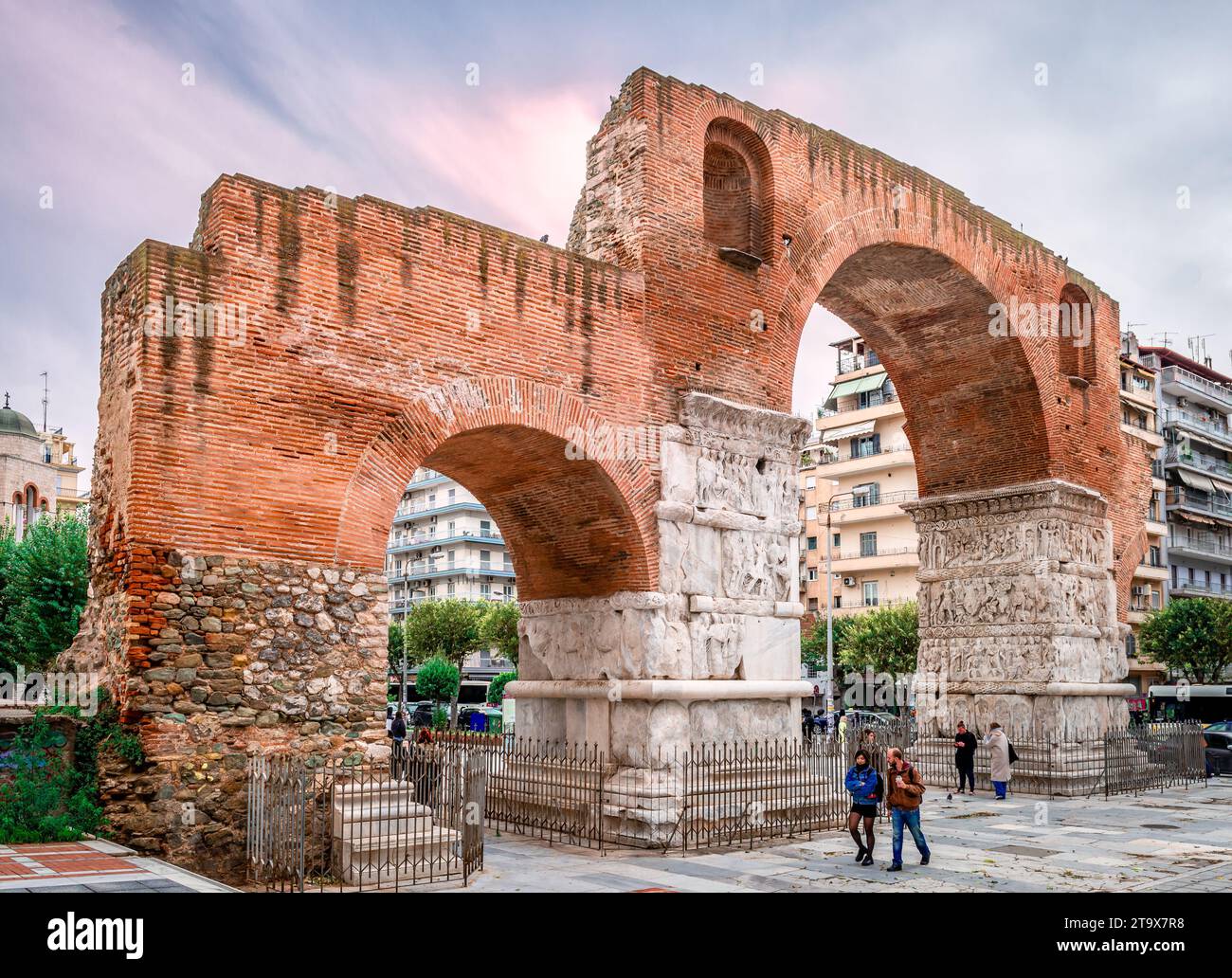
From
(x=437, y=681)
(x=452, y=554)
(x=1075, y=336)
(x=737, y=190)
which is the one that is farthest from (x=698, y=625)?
(x=452, y=554)

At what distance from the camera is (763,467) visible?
44.0 ft

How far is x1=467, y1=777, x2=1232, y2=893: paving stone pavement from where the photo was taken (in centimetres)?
952

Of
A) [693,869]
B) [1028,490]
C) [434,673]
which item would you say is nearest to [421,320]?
[693,869]

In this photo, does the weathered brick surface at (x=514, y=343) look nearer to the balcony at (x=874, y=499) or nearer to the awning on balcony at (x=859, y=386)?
the balcony at (x=874, y=499)

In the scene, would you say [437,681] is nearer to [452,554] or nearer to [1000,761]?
[452,554]

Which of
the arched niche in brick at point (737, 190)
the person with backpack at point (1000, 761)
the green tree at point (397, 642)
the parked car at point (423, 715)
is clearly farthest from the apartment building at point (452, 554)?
the arched niche in brick at point (737, 190)

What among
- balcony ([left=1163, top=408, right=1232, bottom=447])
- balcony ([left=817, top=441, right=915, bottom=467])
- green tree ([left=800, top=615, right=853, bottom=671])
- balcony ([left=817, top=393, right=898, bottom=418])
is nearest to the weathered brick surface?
green tree ([left=800, top=615, right=853, bottom=671])

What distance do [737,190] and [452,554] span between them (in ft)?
159

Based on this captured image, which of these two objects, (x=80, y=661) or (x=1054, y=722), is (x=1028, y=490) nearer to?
(x=1054, y=722)

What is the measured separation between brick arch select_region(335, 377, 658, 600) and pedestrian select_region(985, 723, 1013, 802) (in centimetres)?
696

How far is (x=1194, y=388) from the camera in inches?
2079

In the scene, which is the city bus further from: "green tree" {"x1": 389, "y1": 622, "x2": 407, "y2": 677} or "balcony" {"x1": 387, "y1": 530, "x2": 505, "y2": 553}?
"balcony" {"x1": 387, "y1": 530, "x2": 505, "y2": 553}

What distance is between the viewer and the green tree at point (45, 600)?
23047 millimetres
